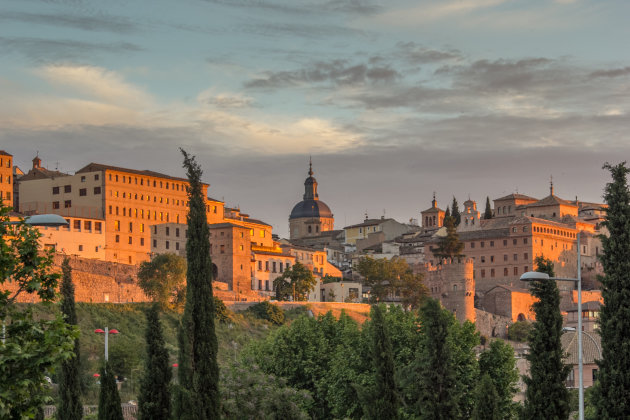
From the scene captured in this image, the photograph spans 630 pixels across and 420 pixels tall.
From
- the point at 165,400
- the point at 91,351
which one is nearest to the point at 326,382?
the point at 165,400

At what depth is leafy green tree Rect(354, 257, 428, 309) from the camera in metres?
132

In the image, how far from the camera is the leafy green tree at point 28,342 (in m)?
17.0

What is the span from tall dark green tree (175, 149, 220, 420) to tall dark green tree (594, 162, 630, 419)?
11.8 metres

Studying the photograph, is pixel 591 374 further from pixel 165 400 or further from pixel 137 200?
pixel 137 200

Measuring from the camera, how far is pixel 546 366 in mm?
33844

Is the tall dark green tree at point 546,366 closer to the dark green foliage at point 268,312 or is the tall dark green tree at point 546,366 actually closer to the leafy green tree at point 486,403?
the leafy green tree at point 486,403

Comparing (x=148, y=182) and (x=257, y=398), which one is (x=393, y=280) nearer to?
(x=148, y=182)

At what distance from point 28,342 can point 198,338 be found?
15471mm

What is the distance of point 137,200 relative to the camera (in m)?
122

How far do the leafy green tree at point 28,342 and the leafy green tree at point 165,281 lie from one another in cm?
8135

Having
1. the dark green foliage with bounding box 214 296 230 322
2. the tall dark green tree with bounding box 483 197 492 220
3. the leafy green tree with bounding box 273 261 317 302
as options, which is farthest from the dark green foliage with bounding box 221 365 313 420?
the tall dark green tree with bounding box 483 197 492 220

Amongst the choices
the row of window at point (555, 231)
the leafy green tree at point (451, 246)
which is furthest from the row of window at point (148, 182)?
the row of window at point (555, 231)

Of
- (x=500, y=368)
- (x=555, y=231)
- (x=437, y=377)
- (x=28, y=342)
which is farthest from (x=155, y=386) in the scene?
(x=555, y=231)

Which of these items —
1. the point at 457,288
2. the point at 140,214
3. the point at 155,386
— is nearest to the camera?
the point at 155,386
